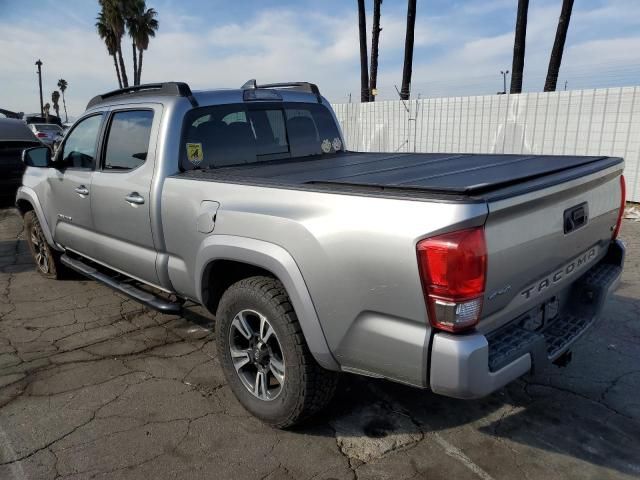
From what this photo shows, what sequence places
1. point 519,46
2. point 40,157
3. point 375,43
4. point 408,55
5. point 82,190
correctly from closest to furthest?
point 82,190 < point 40,157 < point 519,46 < point 408,55 < point 375,43

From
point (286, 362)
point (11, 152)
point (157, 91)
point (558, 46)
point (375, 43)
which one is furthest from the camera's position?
point (375, 43)

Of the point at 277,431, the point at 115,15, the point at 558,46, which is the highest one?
the point at 115,15

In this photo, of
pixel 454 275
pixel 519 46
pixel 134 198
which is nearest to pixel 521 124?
pixel 519 46

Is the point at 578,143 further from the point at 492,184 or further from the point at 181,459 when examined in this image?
the point at 181,459

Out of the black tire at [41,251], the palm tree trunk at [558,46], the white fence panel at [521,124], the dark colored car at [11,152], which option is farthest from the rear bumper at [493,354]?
the palm tree trunk at [558,46]

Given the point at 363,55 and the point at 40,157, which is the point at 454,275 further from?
the point at 363,55

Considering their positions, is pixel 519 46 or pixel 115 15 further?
pixel 115 15

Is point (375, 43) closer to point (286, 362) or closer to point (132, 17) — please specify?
point (286, 362)

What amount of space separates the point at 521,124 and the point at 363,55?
11.3 m

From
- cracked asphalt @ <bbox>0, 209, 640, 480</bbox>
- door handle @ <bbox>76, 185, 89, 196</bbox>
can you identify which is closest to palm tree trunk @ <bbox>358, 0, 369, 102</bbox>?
door handle @ <bbox>76, 185, 89, 196</bbox>

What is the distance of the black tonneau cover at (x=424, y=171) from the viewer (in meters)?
2.28

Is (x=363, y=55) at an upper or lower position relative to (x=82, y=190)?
upper

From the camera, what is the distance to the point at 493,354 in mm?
2143

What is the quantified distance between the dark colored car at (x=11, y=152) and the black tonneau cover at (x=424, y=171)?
7668mm
